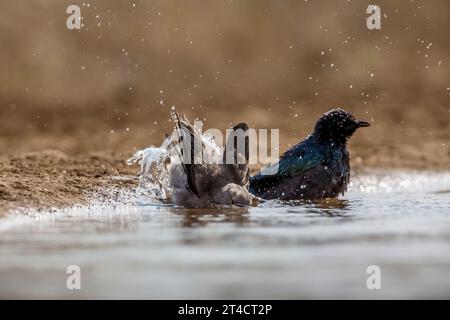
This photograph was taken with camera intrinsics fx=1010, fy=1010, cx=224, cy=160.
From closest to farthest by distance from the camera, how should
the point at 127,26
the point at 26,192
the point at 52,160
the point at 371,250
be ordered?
the point at 371,250, the point at 26,192, the point at 52,160, the point at 127,26

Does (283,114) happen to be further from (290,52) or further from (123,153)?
(123,153)

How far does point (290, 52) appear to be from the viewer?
1714cm

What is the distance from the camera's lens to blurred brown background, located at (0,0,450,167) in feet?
49.1

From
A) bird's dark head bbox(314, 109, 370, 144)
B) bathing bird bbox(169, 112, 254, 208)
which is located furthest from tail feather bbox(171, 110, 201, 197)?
bird's dark head bbox(314, 109, 370, 144)

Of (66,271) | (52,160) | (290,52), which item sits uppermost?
(290,52)

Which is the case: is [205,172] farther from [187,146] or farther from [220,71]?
[220,71]

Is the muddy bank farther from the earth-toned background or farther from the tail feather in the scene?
the earth-toned background

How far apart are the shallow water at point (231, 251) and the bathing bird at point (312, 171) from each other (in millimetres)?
542

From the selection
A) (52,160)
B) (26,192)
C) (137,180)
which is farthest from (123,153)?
(26,192)

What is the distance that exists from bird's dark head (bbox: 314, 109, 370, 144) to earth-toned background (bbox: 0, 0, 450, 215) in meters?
3.26

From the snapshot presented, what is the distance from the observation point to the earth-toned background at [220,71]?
581 inches

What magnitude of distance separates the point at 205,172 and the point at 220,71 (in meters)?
8.06

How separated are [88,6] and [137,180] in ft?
24.9

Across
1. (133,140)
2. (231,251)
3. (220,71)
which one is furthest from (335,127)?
(220,71)
